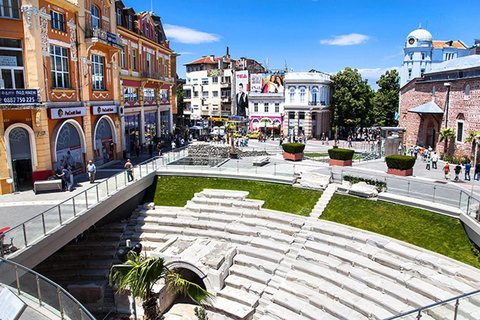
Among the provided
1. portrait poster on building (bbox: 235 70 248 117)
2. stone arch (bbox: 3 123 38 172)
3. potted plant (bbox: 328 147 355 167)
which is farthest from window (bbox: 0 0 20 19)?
portrait poster on building (bbox: 235 70 248 117)

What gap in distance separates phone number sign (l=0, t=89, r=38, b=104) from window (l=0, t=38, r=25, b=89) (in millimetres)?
962

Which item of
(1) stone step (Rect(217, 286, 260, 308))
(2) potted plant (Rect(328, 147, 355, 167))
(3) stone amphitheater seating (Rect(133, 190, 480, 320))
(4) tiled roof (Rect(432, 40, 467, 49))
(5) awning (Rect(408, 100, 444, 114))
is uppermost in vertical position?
(4) tiled roof (Rect(432, 40, 467, 49))

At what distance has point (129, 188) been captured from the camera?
70.3 ft

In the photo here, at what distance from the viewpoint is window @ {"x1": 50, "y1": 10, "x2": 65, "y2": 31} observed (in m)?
21.6

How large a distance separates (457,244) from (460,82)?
21.8 metres

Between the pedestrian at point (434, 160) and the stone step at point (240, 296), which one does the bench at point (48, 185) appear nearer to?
the stone step at point (240, 296)

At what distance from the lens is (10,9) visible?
1920cm

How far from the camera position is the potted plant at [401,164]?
23.6 meters

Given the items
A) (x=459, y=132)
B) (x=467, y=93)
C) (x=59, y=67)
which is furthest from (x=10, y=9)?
(x=459, y=132)

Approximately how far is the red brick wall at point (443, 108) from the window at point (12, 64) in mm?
33295

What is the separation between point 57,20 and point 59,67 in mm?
2823

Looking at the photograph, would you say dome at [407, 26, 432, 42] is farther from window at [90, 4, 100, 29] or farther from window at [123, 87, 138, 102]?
window at [90, 4, 100, 29]

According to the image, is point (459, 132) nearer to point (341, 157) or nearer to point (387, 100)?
point (341, 157)

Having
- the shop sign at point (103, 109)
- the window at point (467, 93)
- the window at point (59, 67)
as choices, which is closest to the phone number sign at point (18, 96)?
the window at point (59, 67)
